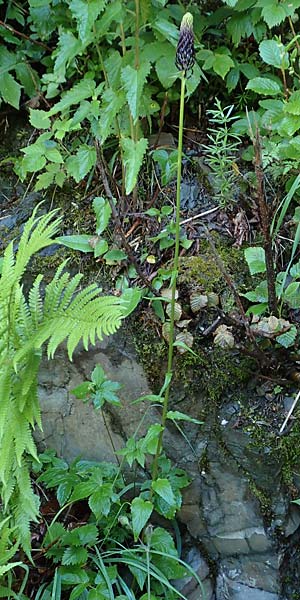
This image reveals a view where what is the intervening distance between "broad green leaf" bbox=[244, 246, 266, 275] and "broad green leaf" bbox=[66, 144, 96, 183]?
29.2 inches

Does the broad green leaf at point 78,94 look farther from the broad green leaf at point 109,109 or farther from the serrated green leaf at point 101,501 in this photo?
the serrated green leaf at point 101,501

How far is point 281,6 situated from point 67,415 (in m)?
1.83

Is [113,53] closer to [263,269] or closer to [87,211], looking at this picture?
[87,211]

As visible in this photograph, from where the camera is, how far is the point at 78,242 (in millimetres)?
2695

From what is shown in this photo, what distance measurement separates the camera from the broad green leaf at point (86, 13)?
85.3 inches

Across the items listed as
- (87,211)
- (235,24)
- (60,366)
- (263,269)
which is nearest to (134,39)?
(235,24)

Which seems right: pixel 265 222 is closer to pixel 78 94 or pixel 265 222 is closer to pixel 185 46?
pixel 185 46

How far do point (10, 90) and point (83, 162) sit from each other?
0.59 m

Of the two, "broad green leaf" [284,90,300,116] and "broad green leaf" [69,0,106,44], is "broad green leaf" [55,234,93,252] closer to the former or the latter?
"broad green leaf" [69,0,106,44]

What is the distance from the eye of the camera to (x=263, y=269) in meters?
2.42

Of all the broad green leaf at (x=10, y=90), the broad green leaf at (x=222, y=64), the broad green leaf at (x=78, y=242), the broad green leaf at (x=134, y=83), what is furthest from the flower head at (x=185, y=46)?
the broad green leaf at (x=10, y=90)

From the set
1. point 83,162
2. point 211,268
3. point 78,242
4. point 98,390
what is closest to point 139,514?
point 98,390

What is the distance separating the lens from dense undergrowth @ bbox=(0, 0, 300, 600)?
1.82 meters

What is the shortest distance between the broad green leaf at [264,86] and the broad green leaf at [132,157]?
0.47 metres
